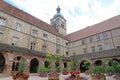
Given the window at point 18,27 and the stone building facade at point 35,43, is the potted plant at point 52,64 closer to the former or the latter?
the stone building facade at point 35,43

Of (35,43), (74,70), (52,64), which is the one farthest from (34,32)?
(74,70)

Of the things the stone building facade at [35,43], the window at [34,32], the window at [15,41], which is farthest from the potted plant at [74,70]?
the window at [34,32]

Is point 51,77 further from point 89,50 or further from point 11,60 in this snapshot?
point 89,50

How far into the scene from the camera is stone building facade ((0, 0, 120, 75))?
49.3 ft

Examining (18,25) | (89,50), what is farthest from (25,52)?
(89,50)

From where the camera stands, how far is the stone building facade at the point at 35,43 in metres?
15.0

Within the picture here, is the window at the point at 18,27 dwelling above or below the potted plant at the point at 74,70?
above

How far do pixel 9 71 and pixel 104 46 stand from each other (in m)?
18.7

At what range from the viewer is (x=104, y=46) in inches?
885

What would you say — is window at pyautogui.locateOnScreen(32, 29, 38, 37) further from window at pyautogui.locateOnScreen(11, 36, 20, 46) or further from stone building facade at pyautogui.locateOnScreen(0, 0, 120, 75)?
window at pyautogui.locateOnScreen(11, 36, 20, 46)

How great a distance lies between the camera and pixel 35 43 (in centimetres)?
2083

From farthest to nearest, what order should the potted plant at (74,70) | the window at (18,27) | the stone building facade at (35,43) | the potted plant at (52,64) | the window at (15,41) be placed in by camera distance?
the window at (18,27) → the window at (15,41) → the stone building facade at (35,43) → the potted plant at (52,64) → the potted plant at (74,70)

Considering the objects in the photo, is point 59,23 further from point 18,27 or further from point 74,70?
point 74,70

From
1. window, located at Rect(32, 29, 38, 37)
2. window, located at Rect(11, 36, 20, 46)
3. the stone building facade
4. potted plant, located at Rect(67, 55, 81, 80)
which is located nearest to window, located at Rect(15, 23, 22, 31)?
the stone building facade
